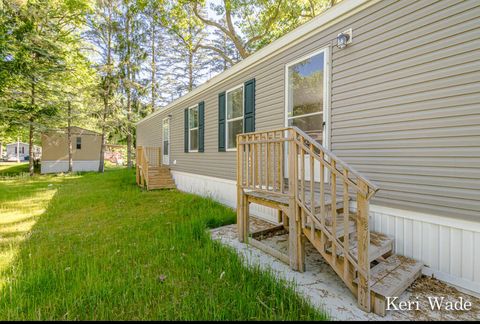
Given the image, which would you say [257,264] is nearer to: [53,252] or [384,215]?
[384,215]

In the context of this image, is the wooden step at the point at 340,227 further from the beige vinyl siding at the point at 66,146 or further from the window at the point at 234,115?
the beige vinyl siding at the point at 66,146

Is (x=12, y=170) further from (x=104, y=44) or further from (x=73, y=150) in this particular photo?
(x=104, y=44)

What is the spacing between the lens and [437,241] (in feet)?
8.35

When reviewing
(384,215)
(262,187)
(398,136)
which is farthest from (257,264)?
(398,136)

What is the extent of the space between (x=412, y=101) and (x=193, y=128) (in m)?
6.17

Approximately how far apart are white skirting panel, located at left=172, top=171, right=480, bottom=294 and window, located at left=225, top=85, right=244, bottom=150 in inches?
134

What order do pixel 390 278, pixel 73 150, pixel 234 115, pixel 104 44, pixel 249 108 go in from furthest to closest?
→ pixel 73 150, pixel 104 44, pixel 234 115, pixel 249 108, pixel 390 278

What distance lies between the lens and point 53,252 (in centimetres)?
331

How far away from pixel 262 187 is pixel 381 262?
156 cm

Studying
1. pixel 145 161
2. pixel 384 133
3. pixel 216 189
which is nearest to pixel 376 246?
pixel 384 133

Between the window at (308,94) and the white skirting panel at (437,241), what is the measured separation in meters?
1.45

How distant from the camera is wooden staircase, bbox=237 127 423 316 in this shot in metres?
2.03

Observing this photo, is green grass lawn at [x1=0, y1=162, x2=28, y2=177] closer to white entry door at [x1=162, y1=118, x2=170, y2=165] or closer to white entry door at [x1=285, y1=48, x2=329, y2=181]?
white entry door at [x1=162, y1=118, x2=170, y2=165]

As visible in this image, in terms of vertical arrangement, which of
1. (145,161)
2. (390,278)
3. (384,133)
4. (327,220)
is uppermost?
(384,133)
